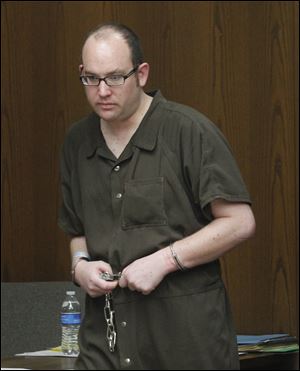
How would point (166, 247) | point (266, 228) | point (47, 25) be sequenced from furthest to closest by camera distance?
1. point (47, 25)
2. point (266, 228)
3. point (166, 247)

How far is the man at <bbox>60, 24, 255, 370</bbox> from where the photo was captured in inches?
106

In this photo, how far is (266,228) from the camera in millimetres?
4402

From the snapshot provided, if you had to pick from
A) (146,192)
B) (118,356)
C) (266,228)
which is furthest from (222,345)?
(266,228)

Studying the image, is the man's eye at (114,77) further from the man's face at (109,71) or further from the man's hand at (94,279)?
the man's hand at (94,279)

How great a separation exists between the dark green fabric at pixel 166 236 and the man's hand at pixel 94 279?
35 millimetres

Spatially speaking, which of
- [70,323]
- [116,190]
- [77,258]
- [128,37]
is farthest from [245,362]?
[128,37]

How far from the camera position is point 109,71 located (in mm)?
2764

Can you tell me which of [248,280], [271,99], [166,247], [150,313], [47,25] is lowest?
[248,280]

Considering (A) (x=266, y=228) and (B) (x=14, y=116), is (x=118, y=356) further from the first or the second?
(B) (x=14, y=116)

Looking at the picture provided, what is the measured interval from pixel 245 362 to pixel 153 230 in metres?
1.16

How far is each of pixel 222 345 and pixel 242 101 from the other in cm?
191

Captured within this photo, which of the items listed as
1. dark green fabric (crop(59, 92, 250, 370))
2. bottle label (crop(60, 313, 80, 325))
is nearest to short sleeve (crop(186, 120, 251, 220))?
dark green fabric (crop(59, 92, 250, 370))

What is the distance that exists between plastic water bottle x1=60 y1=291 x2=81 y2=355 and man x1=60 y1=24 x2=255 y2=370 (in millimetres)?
1049

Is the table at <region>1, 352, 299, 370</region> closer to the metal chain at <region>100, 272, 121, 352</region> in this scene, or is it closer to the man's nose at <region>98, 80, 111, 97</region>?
the metal chain at <region>100, 272, 121, 352</region>
